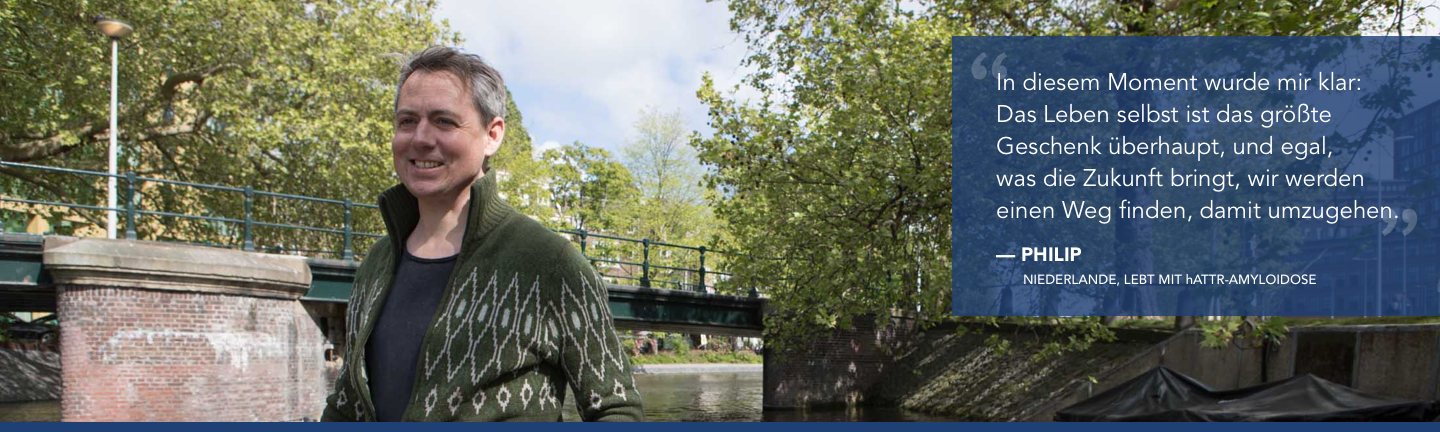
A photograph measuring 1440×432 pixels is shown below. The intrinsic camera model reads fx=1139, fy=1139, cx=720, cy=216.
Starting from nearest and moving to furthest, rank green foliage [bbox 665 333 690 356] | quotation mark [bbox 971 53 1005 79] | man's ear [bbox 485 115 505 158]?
man's ear [bbox 485 115 505 158] < quotation mark [bbox 971 53 1005 79] < green foliage [bbox 665 333 690 356]

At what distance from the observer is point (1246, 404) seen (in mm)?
13617

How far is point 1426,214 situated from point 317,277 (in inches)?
557

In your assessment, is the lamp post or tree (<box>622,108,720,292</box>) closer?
the lamp post

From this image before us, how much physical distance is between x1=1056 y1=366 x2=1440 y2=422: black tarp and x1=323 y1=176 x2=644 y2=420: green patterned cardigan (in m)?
12.7

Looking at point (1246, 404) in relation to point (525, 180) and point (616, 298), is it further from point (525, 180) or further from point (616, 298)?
point (525, 180)

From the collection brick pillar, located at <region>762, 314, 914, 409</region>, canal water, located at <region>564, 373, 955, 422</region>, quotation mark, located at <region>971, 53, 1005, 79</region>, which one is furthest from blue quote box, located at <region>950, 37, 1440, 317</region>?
brick pillar, located at <region>762, 314, 914, 409</region>

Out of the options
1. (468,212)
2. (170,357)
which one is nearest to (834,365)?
(170,357)

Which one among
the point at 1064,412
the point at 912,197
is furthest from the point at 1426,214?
the point at 912,197

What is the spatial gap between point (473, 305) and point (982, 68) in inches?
544

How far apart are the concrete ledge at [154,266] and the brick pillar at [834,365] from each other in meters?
11.6

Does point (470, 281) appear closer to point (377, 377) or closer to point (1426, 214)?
point (377, 377)

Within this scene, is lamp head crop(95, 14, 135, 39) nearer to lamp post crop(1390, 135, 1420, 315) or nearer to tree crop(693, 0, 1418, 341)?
tree crop(693, 0, 1418, 341)

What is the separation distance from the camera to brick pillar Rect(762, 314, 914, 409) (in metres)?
24.3

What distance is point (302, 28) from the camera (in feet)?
67.4
